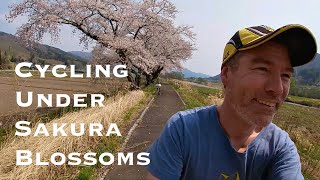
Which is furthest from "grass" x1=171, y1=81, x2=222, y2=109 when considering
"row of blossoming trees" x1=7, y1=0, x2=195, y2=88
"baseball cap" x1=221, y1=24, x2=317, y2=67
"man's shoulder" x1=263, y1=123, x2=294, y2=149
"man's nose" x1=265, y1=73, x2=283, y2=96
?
"man's nose" x1=265, y1=73, x2=283, y2=96

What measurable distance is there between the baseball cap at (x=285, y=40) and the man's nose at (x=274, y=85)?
0.56 feet

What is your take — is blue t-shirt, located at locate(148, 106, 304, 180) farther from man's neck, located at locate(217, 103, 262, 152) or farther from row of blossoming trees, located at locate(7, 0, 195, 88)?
row of blossoming trees, located at locate(7, 0, 195, 88)

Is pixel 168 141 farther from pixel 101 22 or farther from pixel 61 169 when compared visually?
pixel 101 22

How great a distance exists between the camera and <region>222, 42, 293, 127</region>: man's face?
5.31 ft

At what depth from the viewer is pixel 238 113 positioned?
171cm

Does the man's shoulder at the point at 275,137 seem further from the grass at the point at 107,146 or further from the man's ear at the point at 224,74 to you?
the grass at the point at 107,146

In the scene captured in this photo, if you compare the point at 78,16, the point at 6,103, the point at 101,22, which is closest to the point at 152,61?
the point at 101,22

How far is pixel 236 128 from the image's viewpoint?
5.92 ft

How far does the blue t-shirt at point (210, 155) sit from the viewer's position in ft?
5.47

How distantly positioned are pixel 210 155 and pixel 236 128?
8.4 inches

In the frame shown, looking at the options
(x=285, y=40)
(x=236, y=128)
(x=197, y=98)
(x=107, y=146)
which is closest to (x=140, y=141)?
(x=107, y=146)

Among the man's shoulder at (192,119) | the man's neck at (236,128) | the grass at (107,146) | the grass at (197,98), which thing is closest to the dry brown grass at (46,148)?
the grass at (107,146)

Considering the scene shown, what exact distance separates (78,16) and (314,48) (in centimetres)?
1967

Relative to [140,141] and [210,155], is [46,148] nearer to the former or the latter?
[140,141]
